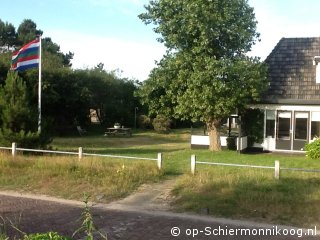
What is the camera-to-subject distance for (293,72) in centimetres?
2667

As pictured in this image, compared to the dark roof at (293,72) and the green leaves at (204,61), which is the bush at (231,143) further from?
the dark roof at (293,72)

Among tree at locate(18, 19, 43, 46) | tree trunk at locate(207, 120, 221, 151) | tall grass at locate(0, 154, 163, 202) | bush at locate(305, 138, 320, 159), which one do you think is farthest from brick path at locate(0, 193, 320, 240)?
tree at locate(18, 19, 43, 46)

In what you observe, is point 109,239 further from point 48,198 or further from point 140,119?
point 140,119

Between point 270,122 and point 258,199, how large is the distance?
15473mm

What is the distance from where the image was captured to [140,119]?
178ft

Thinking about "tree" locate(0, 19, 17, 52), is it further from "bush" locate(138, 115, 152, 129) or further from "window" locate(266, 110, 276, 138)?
"window" locate(266, 110, 276, 138)

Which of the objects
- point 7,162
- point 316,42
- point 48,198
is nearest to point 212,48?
point 316,42

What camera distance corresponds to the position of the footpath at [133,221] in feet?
30.3

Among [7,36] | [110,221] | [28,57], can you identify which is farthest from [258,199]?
[7,36]

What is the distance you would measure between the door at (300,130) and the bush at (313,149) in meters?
1.89

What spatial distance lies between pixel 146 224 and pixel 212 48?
16.0m

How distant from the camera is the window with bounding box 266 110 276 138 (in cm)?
2614

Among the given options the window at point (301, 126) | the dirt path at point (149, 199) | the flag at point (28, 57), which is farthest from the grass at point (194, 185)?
the window at point (301, 126)

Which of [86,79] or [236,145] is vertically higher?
[86,79]
